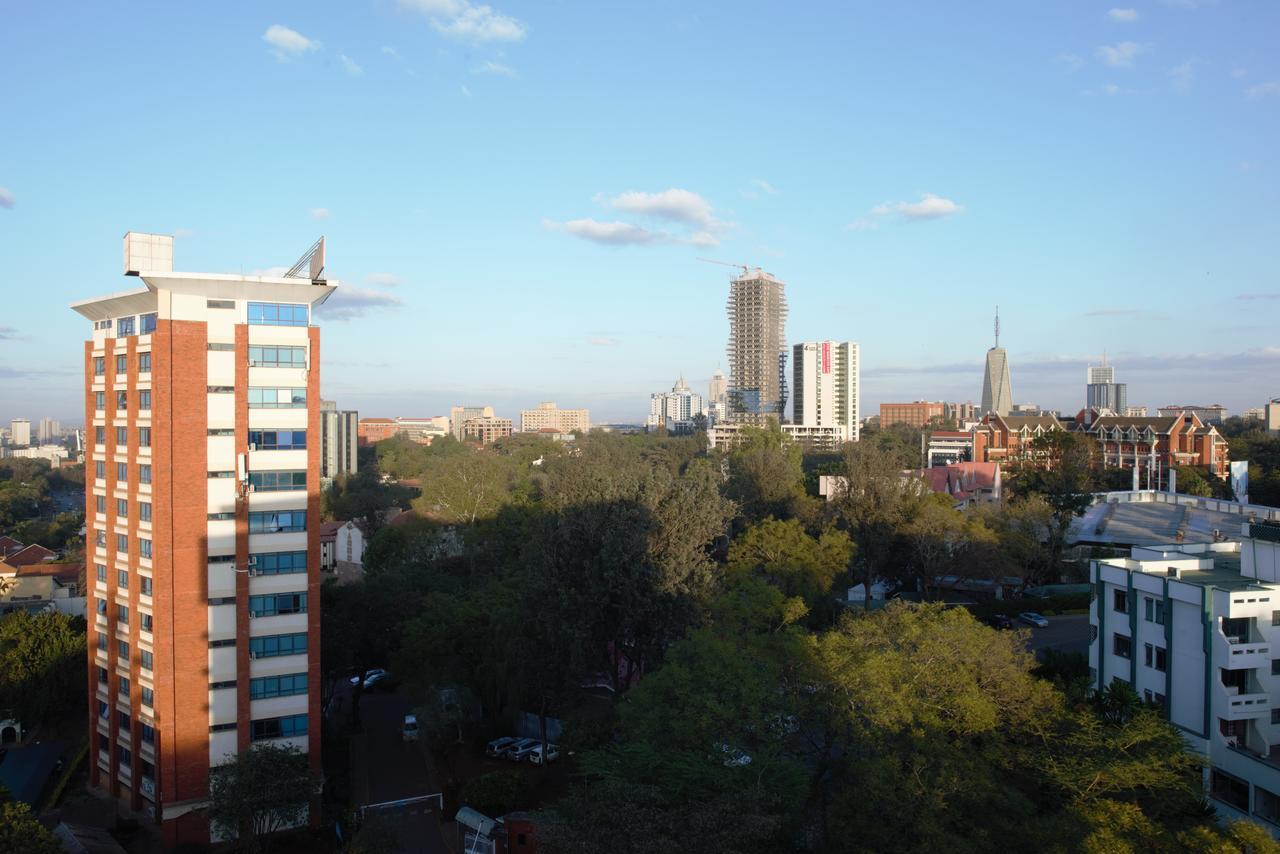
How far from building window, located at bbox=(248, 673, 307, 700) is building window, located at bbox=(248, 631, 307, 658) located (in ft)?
1.76

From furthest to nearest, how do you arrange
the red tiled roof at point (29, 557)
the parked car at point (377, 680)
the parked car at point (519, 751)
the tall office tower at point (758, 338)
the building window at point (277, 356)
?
the tall office tower at point (758, 338)
the red tiled roof at point (29, 557)
the parked car at point (377, 680)
the parked car at point (519, 751)
the building window at point (277, 356)

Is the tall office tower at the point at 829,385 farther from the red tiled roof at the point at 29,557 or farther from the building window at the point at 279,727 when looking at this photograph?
the building window at the point at 279,727

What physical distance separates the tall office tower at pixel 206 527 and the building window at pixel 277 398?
33 millimetres

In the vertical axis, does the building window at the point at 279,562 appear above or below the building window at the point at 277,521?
below

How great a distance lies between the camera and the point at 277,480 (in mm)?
20125

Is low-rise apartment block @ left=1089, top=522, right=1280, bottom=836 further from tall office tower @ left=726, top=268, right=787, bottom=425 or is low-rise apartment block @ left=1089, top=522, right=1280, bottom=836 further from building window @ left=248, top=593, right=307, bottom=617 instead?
tall office tower @ left=726, top=268, right=787, bottom=425

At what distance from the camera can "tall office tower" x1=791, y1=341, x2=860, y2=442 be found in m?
128

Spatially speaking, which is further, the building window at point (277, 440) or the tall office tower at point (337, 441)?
the tall office tower at point (337, 441)

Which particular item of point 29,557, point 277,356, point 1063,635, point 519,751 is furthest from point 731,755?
point 29,557

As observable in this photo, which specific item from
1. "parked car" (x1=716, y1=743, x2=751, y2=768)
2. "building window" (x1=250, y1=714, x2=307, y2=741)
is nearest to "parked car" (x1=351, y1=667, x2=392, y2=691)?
"building window" (x1=250, y1=714, x2=307, y2=741)

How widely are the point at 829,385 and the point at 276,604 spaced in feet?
376

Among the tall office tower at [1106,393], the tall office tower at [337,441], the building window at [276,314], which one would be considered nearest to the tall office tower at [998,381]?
the tall office tower at [1106,393]

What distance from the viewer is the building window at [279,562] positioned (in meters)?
19.9

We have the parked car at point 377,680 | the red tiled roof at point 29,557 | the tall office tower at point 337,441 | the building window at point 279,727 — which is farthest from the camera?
the tall office tower at point 337,441
